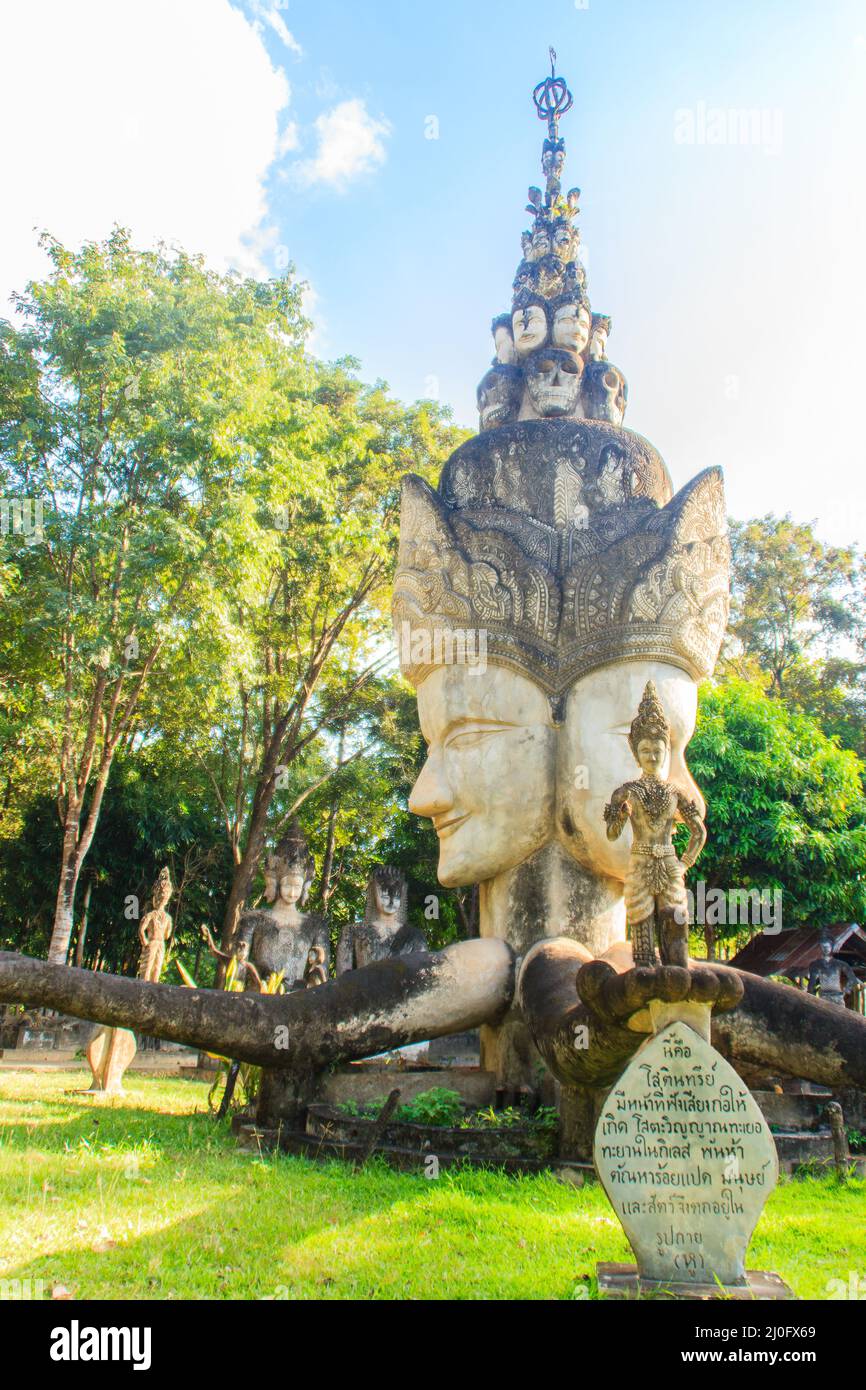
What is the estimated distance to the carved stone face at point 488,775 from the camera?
6070mm

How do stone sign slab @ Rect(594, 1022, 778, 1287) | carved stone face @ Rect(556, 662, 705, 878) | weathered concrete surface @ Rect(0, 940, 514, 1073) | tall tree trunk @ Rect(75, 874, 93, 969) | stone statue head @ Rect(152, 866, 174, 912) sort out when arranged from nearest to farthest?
stone sign slab @ Rect(594, 1022, 778, 1287) < weathered concrete surface @ Rect(0, 940, 514, 1073) < carved stone face @ Rect(556, 662, 705, 878) < stone statue head @ Rect(152, 866, 174, 912) < tall tree trunk @ Rect(75, 874, 93, 969)

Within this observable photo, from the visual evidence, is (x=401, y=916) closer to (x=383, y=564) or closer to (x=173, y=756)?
(x=383, y=564)

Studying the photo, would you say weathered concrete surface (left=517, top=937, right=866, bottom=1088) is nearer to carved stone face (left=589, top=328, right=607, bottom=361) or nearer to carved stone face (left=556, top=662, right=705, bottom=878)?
carved stone face (left=556, top=662, right=705, bottom=878)

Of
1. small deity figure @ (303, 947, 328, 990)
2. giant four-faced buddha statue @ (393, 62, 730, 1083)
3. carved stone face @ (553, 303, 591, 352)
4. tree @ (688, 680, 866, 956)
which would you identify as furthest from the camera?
tree @ (688, 680, 866, 956)

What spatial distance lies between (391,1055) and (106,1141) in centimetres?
603

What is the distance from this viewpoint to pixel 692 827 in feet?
12.2

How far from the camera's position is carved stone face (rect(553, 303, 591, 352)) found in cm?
773

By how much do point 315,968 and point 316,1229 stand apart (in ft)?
18.4

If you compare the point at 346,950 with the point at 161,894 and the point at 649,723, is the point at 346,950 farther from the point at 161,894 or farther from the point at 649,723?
the point at 649,723

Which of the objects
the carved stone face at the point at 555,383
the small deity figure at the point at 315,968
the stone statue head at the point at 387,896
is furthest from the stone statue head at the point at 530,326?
the stone statue head at the point at 387,896

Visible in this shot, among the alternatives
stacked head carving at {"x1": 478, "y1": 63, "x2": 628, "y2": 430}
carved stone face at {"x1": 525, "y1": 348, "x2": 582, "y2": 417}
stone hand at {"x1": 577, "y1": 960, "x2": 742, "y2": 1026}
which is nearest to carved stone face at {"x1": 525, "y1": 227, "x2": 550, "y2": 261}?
stacked head carving at {"x1": 478, "y1": 63, "x2": 628, "y2": 430}

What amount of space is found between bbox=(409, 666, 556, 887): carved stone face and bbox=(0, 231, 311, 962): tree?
6.84m

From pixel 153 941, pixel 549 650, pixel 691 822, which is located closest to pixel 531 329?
pixel 549 650

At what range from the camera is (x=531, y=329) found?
778cm
